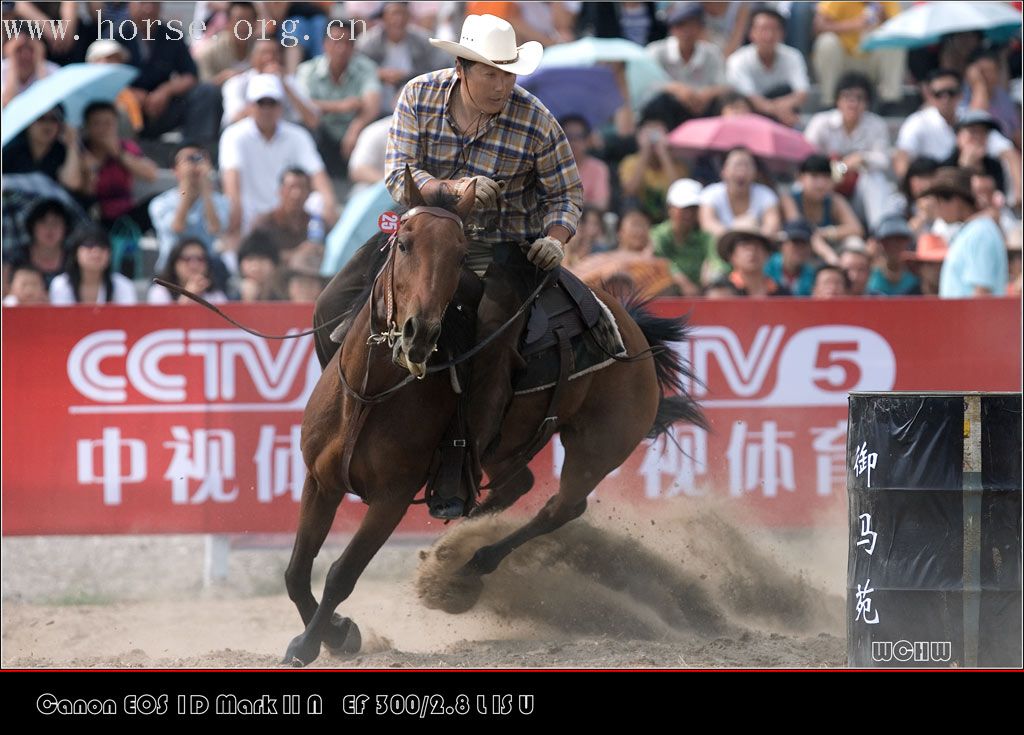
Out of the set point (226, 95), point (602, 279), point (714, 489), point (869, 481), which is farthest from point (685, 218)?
point (869, 481)

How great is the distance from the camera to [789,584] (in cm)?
809

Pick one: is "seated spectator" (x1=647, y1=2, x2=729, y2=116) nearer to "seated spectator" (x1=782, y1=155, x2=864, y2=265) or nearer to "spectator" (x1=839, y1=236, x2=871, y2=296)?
"seated spectator" (x1=782, y1=155, x2=864, y2=265)

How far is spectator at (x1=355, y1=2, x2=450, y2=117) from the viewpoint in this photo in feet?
38.7

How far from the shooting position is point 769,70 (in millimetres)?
12656

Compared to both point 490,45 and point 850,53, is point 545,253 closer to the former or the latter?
point 490,45

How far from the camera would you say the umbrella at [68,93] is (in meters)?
10.7

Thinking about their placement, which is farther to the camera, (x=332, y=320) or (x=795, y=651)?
(x=795, y=651)

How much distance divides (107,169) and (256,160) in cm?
109

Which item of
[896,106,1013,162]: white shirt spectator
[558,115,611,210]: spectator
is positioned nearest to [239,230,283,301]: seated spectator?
[558,115,611,210]: spectator

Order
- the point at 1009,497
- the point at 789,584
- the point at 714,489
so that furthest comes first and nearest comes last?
the point at 714,489 < the point at 789,584 < the point at 1009,497

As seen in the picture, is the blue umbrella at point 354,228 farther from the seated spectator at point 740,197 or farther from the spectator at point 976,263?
the spectator at point 976,263

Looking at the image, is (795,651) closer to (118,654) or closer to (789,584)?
(789,584)

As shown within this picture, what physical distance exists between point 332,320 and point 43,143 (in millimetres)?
5218

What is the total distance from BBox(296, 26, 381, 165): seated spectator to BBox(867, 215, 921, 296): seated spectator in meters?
4.04
